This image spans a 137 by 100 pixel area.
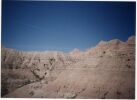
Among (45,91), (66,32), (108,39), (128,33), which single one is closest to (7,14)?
(66,32)

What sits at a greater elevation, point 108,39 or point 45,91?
point 108,39

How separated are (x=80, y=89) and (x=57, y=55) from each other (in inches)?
20.2

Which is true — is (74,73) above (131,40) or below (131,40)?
below

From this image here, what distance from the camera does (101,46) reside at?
3699mm

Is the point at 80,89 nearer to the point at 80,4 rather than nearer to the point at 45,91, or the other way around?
the point at 45,91

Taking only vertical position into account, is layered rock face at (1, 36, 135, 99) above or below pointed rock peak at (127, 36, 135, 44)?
below

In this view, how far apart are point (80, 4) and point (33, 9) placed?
1.95ft

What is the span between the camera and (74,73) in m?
3.71

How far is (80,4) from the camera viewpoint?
12.3ft

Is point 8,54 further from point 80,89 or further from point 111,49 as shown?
point 111,49

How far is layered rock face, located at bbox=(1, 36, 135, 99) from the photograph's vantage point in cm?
369

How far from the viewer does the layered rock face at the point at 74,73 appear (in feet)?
12.1

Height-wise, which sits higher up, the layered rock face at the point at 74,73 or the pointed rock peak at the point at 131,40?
the pointed rock peak at the point at 131,40

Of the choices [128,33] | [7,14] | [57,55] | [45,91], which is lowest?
[45,91]
